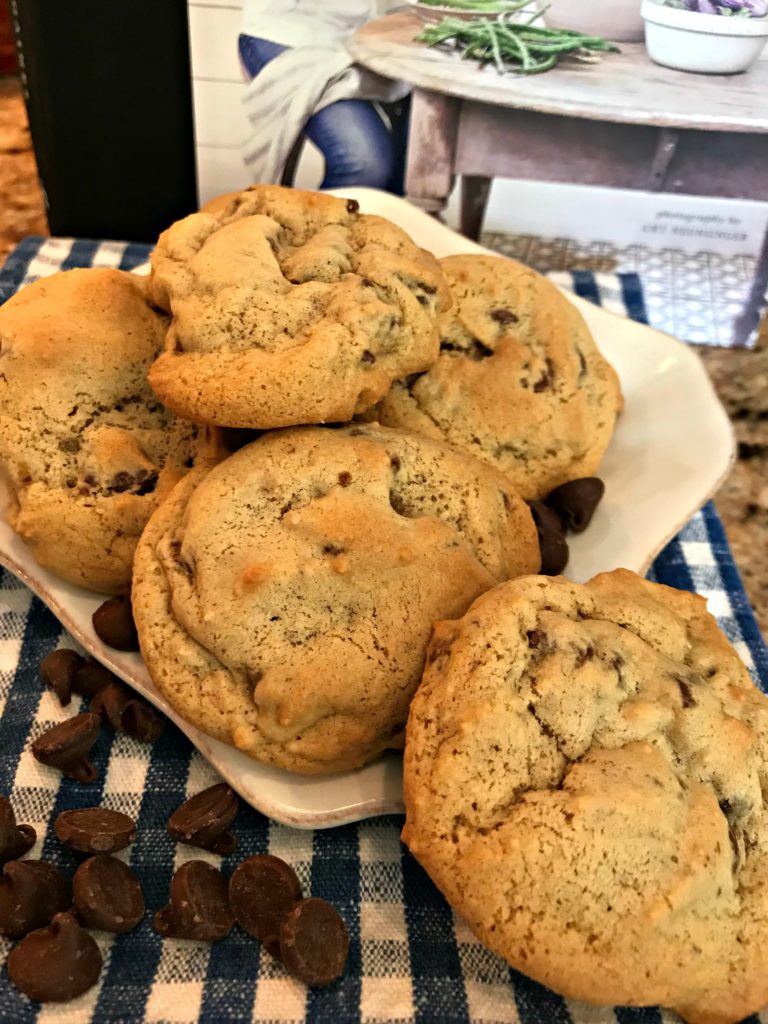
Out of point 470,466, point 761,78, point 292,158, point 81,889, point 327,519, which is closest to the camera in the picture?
point 81,889

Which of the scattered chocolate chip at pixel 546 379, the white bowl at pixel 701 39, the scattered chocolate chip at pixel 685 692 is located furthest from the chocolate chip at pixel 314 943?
the white bowl at pixel 701 39

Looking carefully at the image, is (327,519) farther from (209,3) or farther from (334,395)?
(209,3)

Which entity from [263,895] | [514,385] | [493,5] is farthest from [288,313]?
[493,5]

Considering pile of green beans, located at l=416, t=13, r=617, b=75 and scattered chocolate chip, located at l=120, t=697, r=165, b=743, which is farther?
pile of green beans, located at l=416, t=13, r=617, b=75

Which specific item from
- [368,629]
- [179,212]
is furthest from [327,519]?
[179,212]

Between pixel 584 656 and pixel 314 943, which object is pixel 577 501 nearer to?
pixel 584 656

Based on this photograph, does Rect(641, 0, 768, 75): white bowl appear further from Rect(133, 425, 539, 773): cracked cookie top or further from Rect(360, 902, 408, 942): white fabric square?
Rect(360, 902, 408, 942): white fabric square

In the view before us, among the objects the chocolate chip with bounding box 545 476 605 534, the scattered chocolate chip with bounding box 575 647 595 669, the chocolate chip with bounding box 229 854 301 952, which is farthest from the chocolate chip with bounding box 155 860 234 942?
the chocolate chip with bounding box 545 476 605 534

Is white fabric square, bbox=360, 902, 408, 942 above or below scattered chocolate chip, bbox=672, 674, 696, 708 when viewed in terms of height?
below
